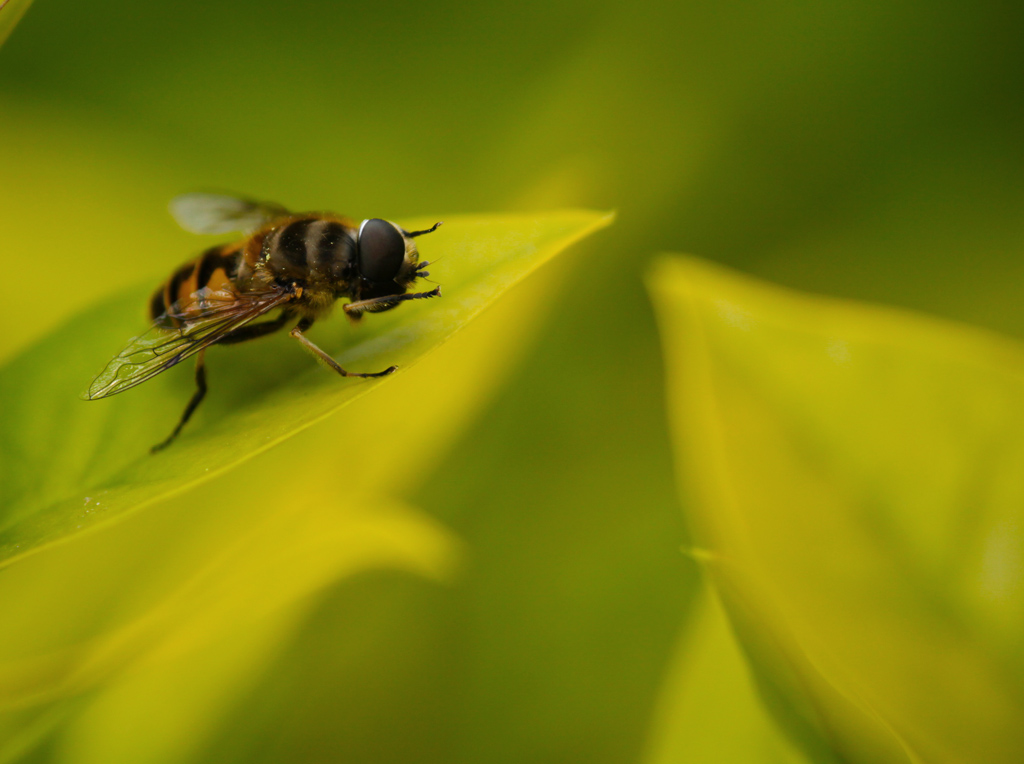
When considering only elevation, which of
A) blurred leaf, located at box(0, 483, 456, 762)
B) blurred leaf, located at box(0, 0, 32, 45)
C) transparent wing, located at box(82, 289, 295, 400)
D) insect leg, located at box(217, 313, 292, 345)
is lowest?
blurred leaf, located at box(0, 483, 456, 762)

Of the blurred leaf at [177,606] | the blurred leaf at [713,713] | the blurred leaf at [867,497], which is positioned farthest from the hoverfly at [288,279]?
the blurred leaf at [713,713]

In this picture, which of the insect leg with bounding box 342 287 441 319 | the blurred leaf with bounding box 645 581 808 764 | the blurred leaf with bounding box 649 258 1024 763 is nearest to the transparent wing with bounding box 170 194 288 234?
the insect leg with bounding box 342 287 441 319

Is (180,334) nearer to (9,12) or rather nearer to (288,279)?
A: (288,279)

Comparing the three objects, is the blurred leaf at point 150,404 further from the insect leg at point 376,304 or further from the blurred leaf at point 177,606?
the blurred leaf at point 177,606

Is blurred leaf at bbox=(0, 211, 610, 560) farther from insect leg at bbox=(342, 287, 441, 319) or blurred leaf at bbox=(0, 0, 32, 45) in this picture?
blurred leaf at bbox=(0, 0, 32, 45)

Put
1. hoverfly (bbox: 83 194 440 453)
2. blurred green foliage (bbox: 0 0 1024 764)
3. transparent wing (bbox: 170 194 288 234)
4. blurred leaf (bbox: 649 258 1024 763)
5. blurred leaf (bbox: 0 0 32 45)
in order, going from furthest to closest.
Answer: transparent wing (bbox: 170 194 288 234) < hoverfly (bbox: 83 194 440 453) < blurred green foliage (bbox: 0 0 1024 764) < blurred leaf (bbox: 649 258 1024 763) < blurred leaf (bbox: 0 0 32 45)

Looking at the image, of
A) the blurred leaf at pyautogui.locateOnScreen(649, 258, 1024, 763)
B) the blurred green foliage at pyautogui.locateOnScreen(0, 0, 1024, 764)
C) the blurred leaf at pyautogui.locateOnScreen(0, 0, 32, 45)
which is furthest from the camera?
the blurred green foliage at pyautogui.locateOnScreen(0, 0, 1024, 764)

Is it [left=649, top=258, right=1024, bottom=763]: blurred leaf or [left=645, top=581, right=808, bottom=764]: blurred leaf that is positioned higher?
[left=649, top=258, right=1024, bottom=763]: blurred leaf
